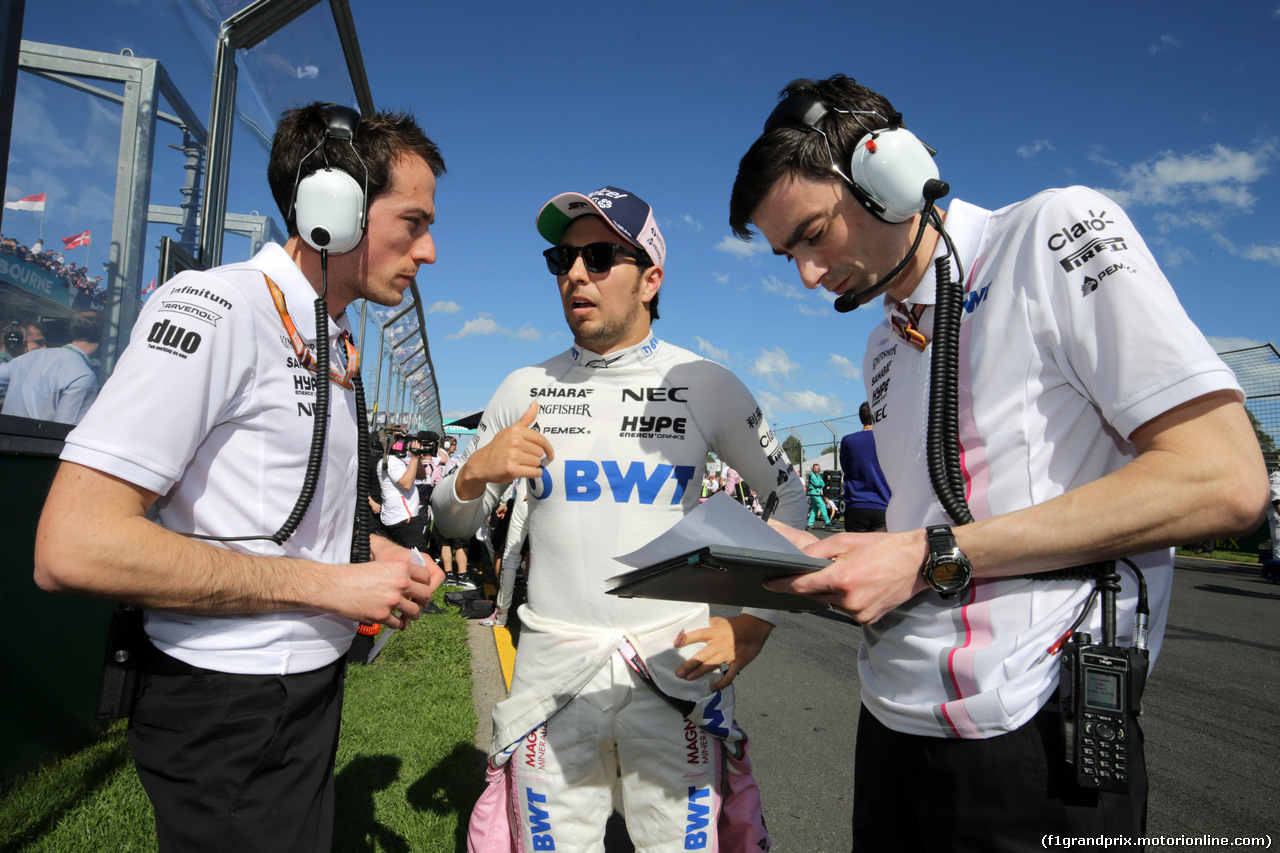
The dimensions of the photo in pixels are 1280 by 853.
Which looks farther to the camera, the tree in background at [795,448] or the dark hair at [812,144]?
the tree in background at [795,448]

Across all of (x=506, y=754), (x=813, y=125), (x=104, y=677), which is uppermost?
(x=813, y=125)

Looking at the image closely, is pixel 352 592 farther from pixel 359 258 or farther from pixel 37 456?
pixel 37 456

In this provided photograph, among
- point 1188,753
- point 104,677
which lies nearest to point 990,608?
point 104,677

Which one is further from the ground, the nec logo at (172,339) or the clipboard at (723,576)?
the nec logo at (172,339)

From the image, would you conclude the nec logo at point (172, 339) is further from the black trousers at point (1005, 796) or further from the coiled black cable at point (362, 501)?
the black trousers at point (1005, 796)

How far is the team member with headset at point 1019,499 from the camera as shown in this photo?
1.01 meters

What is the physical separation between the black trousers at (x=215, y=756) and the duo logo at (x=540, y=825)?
0.66 metres

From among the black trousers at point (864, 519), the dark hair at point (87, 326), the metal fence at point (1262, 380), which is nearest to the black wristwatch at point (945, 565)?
the dark hair at point (87, 326)

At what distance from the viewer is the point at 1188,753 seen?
12.9 feet

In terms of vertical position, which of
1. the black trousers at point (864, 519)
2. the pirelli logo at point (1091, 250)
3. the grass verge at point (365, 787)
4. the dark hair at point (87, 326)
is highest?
the dark hair at point (87, 326)

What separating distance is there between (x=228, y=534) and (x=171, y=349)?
15.0 inches

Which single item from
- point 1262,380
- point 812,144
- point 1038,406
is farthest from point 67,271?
point 1262,380

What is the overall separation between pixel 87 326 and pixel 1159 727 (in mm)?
6239

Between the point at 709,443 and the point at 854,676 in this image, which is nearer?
the point at 709,443
